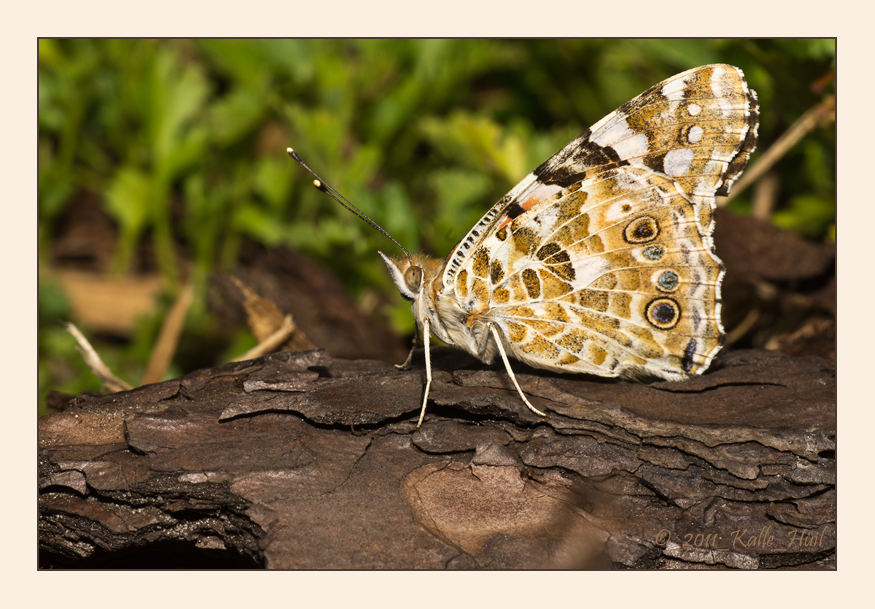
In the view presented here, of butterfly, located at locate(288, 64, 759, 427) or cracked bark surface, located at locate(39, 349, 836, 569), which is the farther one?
butterfly, located at locate(288, 64, 759, 427)

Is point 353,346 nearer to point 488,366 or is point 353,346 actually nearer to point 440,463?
point 488,366

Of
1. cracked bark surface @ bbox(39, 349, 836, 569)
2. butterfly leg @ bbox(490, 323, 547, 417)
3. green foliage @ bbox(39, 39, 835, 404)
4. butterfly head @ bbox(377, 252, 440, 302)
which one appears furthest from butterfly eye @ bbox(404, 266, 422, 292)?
green foliage @ bbox(39, 39, 835, 404)

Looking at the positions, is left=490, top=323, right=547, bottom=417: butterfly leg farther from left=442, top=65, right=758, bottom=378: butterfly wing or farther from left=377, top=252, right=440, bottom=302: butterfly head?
left=377, top=252, right=440, bottom=302: butterfly head

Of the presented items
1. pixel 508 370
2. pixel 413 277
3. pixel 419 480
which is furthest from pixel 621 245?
pixel 419 480

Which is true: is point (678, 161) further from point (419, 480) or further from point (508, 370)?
point (419, 480)

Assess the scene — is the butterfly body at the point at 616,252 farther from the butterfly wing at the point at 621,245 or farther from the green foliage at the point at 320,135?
the green foliage at the point at 320,135

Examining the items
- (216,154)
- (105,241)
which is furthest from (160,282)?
(216,154)

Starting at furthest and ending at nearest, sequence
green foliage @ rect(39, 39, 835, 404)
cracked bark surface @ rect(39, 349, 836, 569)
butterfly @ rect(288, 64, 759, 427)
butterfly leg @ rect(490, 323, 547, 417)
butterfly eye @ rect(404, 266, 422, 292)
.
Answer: green foliage @ rect(39, 39, 835, 404) < butterfly eye @ rect(404, 266, 422, 292) < butterfly @ rect(288, 64, 759, 427) < butterfly leg @ rect(490, 323, 547, 417) < cracked bark surface @ rect(39, 349, 836, 569)
